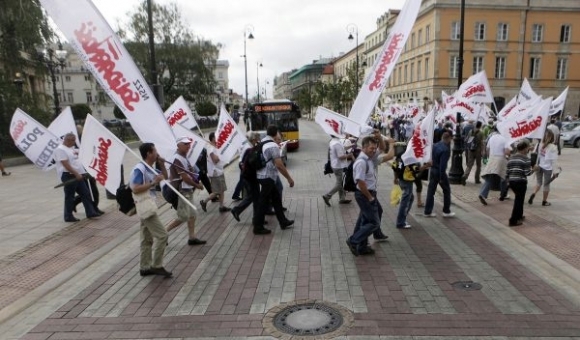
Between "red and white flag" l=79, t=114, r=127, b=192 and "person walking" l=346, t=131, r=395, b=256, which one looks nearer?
"red and white flag" l=79, t=114, r=127, b=192

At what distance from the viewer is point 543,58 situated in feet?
153

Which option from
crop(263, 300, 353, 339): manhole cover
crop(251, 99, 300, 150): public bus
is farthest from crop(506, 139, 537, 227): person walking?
crop(251, 99, 300, 150): public bus

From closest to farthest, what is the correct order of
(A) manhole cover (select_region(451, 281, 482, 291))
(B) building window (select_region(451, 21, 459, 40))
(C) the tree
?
(A) manhole cover (select_region(451, 281, 482, 291))
(C) the tree
(B) building window (select_region(451, 21, 459, 40))

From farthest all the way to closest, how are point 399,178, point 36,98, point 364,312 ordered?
point 36,98 → point 399,178 → point 364,312

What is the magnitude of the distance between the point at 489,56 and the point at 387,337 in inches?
1949

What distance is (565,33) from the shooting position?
46.4 metres

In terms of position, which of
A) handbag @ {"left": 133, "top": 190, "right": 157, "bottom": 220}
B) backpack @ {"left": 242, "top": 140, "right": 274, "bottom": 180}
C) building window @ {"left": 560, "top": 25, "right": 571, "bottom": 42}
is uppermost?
building window @ {"left": 560, "top": 25, "right": 571, "bottom": 42}

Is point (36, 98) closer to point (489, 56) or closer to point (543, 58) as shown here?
point (489, 56)

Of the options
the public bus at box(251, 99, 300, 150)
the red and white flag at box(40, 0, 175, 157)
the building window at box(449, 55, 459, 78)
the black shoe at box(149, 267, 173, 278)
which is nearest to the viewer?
the red and white flag at box(40, 0, 175, 157)

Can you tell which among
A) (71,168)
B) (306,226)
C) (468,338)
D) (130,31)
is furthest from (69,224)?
(130,31)

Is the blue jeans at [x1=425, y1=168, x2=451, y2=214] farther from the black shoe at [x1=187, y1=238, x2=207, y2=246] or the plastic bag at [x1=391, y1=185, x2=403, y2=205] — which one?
the black shoe at [x1=187, y1=238, x2=207, y2=246]

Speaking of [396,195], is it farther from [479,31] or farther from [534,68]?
[534,68]

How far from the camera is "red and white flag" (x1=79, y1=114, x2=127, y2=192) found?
5324mm

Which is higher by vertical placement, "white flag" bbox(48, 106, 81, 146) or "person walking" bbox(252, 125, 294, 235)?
"white flag" bbox(48, 106, 81, 146)
